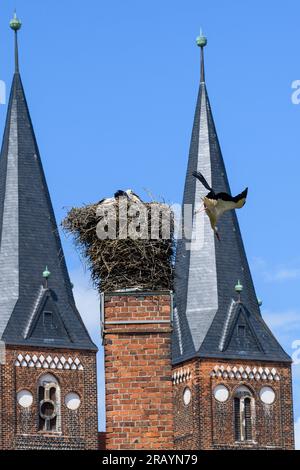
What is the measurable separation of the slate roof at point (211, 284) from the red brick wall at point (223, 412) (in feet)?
1.40

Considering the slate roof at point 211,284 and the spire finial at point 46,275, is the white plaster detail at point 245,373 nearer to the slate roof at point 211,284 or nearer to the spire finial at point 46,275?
the slate roof at point 211,284

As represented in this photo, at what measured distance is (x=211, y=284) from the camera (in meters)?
62.6

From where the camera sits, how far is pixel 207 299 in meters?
62.2

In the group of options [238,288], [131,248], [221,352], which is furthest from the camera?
[238,288]

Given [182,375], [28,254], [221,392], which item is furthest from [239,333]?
[28,254]

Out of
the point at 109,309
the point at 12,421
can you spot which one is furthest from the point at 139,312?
the point at 12,421

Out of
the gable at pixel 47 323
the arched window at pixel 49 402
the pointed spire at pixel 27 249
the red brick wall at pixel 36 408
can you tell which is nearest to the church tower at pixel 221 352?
the red brick wall at pixel 36 408

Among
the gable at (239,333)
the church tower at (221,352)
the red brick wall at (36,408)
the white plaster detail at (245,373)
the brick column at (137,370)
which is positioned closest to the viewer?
the brick column at (137,370)

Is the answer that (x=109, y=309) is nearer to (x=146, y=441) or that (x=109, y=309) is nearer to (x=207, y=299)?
(x=146, y=441)

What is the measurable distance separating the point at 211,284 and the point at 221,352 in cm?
182

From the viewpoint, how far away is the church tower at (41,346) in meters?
60.5

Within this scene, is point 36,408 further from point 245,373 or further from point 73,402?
point 245,373

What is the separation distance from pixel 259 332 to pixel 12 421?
7.07 meters

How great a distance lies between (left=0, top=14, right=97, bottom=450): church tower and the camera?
6053cm
